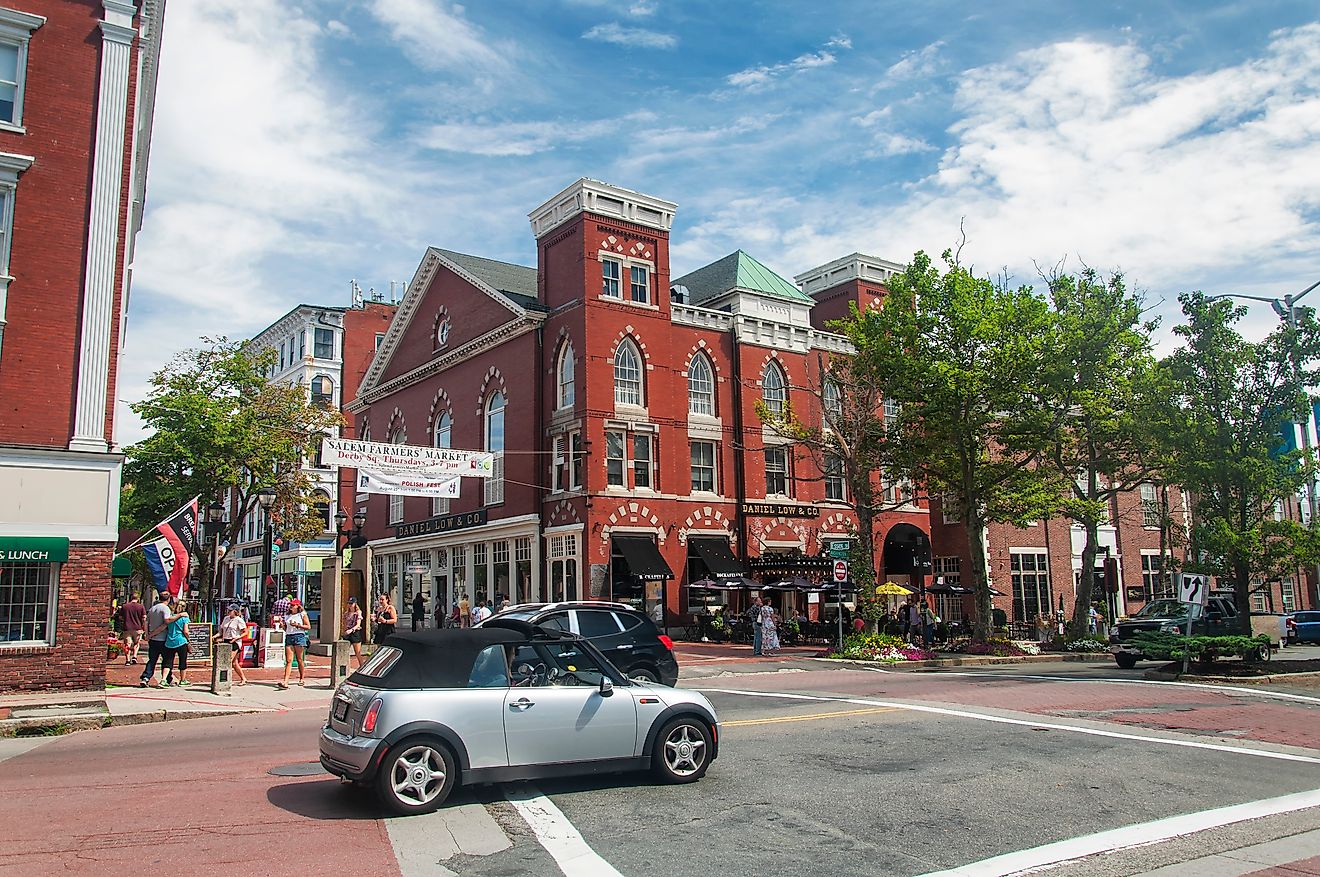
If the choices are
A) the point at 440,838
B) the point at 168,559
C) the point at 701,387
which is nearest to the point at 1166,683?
the point at 440,838

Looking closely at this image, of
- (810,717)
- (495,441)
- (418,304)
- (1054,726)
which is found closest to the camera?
(1054,726)

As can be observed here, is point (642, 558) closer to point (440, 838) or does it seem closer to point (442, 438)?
point (442, 438)

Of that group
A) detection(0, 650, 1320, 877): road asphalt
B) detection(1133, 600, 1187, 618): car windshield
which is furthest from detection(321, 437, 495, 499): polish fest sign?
detection(1133, 600, 1187, 618): car windshield

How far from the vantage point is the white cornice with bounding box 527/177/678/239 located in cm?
3772

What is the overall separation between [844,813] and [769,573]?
3068 centimetres

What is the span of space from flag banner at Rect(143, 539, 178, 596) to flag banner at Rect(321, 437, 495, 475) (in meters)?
5.07

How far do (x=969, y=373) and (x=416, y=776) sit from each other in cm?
2357

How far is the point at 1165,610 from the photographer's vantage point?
31703 millimetres

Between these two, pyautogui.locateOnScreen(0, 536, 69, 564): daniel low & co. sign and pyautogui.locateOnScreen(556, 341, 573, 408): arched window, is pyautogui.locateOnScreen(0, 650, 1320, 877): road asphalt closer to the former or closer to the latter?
pyautogui.locateOnScreen(0, 536, 69, 564): daniel low & co. sign

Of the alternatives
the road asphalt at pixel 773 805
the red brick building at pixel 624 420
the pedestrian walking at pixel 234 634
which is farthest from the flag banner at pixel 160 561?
the red brick building at pixel 624 420

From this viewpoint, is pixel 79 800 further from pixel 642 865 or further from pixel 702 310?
pixel 702 310

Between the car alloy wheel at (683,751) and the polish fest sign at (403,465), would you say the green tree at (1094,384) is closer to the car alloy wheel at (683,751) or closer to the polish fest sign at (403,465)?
the polish fest sign at (403,465)

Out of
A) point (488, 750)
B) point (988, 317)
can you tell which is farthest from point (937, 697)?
point (988, 317)

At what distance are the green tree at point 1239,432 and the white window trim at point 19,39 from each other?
2495 cm
